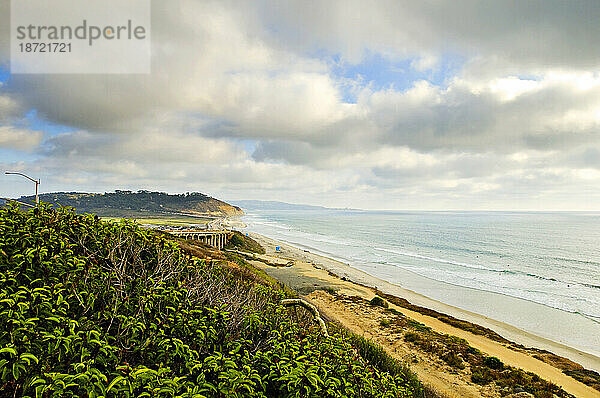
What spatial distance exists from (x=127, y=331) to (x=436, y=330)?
1679 cm

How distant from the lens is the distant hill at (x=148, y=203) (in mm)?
120188

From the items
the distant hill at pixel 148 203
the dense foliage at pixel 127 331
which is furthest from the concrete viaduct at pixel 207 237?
the distant hill at pixel 148 203

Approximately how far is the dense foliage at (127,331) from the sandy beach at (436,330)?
849 centimetres

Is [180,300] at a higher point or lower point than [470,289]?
higher

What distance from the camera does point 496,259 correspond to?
47.3m

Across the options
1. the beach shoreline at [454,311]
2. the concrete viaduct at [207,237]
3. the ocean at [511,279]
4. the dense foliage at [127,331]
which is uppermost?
the dense foliage at [127,331]

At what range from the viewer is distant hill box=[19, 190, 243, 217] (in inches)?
4732

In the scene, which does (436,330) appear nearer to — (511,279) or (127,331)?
(127,331)

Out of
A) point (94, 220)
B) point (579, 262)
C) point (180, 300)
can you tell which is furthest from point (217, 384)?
point (579, 262)

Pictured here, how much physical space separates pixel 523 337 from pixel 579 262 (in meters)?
35.8

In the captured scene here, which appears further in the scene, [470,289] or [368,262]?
[368,262]

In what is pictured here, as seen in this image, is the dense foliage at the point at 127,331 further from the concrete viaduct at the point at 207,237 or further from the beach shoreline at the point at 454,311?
the concrete viaduct at the point at 207,237

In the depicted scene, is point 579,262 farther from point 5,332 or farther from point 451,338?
point 5,332

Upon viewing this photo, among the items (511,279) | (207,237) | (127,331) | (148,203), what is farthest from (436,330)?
(148,203)
